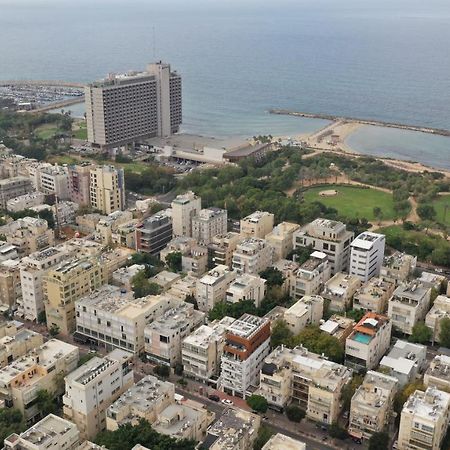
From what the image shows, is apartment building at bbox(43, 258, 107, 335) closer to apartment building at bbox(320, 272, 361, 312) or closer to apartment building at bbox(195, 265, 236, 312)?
apartment building at bbox(195, 265, 236, 312)

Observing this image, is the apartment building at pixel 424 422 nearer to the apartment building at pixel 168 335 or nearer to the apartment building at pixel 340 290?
the apartment building at pixel 340 290

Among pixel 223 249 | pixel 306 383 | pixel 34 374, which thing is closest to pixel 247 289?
pixel 223 249

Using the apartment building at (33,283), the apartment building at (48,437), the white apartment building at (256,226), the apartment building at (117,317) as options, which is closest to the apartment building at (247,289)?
the apartment building at (117,317)

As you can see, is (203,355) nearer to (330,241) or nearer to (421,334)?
(421,334)

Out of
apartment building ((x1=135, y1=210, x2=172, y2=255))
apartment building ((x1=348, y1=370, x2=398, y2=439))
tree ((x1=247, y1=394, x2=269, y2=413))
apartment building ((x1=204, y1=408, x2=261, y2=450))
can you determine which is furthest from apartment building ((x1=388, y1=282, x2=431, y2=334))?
apartment building ((x1=135, y1=210, x2=172, y2=255))

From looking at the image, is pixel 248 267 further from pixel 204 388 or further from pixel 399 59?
pixel 399 59
